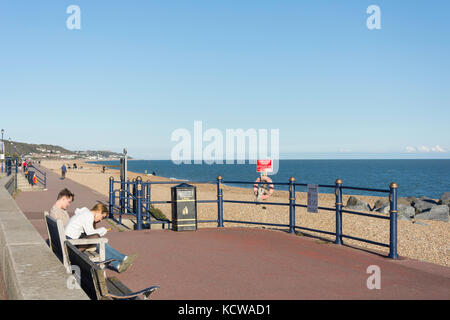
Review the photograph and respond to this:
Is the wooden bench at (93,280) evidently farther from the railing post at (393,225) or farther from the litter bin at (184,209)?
the litter bin at (184,209)

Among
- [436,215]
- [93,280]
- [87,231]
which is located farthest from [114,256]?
[436,215]

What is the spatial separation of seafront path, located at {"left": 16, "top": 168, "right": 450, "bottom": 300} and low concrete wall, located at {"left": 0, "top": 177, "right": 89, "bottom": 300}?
135cm

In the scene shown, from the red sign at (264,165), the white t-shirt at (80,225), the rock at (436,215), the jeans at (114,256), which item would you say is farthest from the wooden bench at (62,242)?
the rock at (436,215)

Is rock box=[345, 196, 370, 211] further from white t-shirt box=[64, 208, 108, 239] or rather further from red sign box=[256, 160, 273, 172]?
white t-shirt box=[64, 208, 108, 239]

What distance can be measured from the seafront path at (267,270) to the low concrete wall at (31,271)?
135cm

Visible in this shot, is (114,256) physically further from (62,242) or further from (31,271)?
(31,271)

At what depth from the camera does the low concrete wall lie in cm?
415

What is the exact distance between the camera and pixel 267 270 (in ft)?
24.8

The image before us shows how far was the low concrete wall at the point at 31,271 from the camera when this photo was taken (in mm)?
4148

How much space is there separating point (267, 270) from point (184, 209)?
5.04 m
